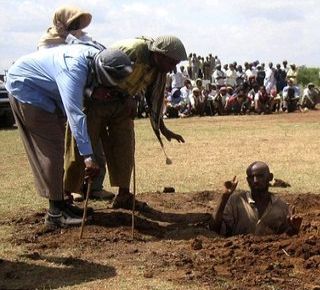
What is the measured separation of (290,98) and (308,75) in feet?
40.6

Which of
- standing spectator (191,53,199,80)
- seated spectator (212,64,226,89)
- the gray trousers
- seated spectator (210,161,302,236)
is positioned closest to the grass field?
the gray trousers

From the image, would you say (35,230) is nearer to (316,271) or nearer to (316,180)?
(316,271)

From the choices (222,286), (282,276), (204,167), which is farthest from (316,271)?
(204,167)

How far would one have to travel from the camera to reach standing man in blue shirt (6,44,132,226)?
5.73 m

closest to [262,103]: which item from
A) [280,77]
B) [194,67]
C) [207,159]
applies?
[280,77]

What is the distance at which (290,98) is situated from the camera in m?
25.2

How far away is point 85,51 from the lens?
5922 mm

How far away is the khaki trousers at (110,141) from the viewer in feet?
21.4

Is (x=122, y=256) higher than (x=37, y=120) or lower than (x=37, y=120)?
lower

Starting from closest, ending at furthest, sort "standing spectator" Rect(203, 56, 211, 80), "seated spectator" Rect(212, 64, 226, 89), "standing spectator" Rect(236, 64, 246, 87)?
"standing spectator" Rect(236, 64, 246, 87), "seated spectator" Rect(212, 64, 226, 89), "standing spectator" Rect(203, 56, 211, 80)

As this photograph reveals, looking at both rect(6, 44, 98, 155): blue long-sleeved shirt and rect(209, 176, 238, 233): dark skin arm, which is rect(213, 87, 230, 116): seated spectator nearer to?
rect(209, 176, 238, 233): dark skin arm

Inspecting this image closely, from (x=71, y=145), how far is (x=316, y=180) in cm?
392

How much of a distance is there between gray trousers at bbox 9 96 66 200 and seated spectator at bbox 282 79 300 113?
19578 millimetres

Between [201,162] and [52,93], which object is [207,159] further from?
[52,93]
